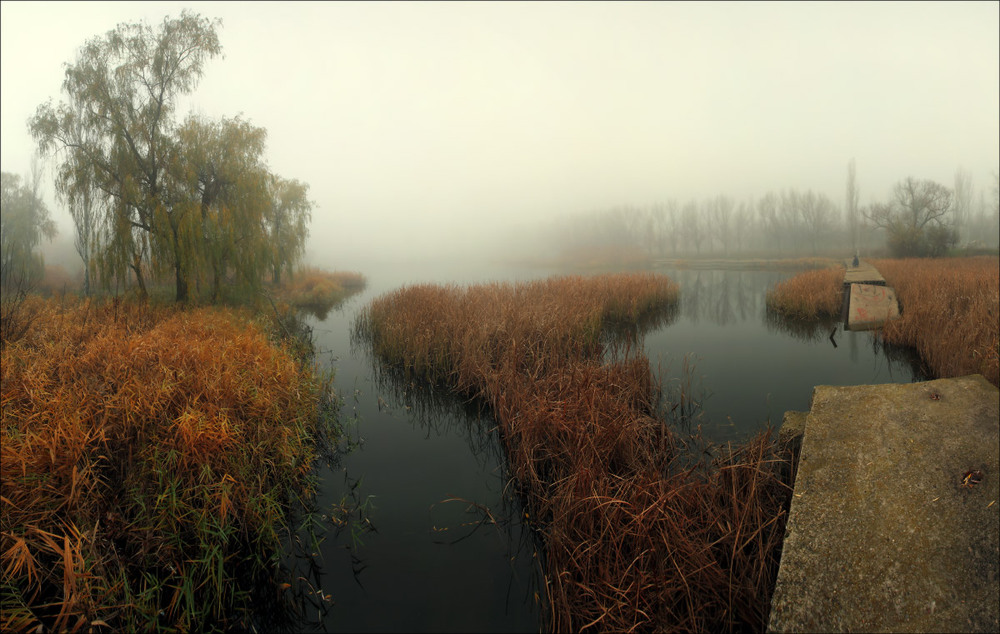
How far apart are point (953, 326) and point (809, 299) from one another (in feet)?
19.6

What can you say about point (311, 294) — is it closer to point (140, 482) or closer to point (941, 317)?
point (140, 482)

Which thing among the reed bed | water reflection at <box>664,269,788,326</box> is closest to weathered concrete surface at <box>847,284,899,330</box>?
water reflection at <box>664,269,788,326</box>

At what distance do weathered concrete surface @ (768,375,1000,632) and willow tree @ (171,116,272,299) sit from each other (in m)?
13.7

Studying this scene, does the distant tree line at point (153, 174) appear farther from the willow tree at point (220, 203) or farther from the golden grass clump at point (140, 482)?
the golden grass clump at point (140, 482)

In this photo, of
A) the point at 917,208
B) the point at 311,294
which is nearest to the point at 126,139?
the point at 311,294

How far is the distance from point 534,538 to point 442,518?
2.95ft

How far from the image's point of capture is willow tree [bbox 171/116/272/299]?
1146 cm

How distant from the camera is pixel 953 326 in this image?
7.11m

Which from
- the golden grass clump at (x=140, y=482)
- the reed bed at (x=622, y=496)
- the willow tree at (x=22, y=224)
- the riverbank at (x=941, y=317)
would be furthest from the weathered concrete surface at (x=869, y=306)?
the willow tree at (x=22, y=224)

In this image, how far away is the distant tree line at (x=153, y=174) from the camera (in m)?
11.0

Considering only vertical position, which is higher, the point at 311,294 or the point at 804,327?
the point at 311,294

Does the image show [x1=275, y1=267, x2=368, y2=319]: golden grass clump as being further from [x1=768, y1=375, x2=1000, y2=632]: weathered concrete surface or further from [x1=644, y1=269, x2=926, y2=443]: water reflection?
[x1=768, y1=375, x2=1000, y2=632]: weathered concrete surface

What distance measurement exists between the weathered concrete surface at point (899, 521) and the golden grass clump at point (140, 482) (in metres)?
3.46

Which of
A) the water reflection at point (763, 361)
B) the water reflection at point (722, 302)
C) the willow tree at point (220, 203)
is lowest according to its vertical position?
the water reflection at point (763, 361)
